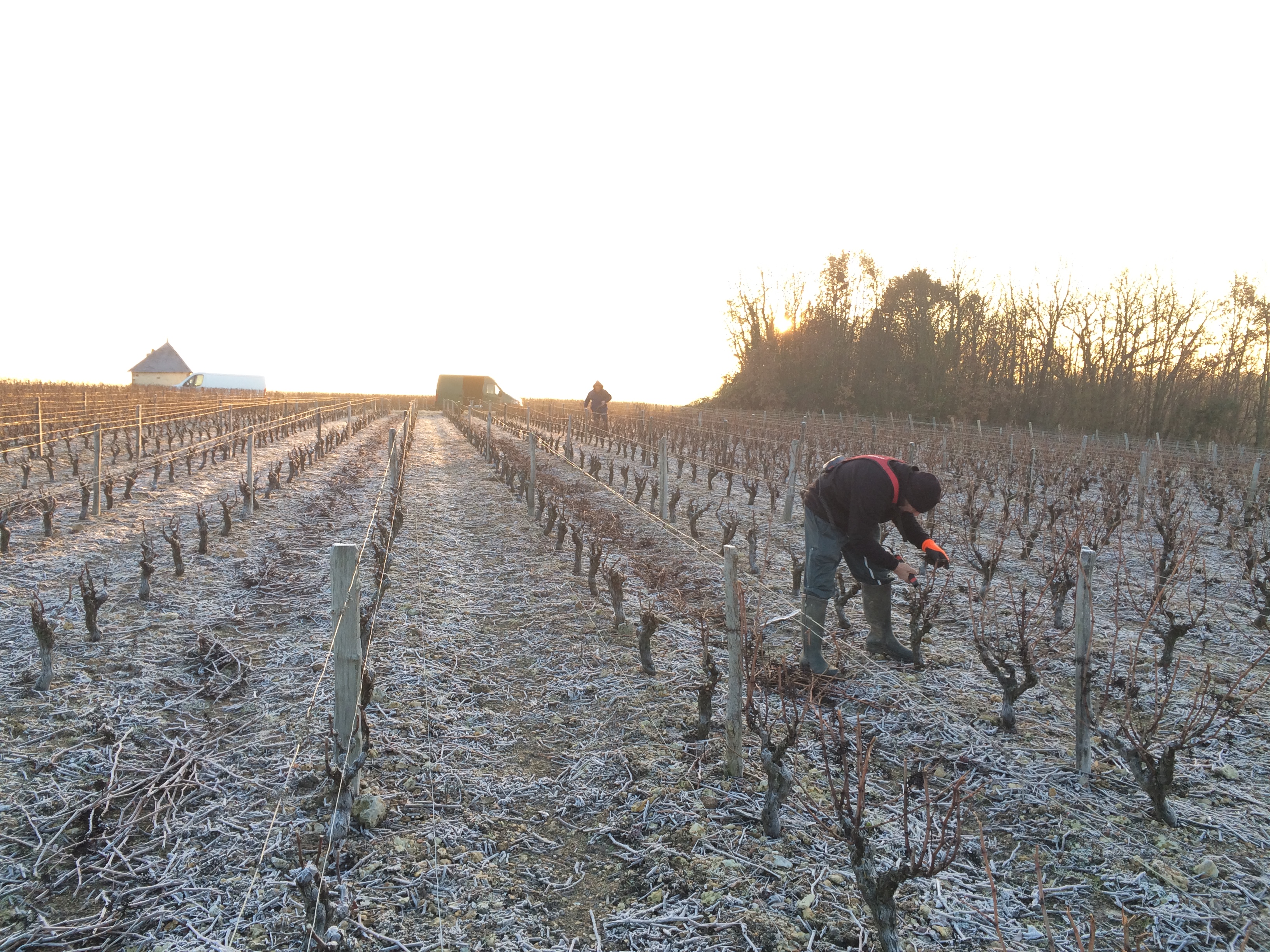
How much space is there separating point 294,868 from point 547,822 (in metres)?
0.91

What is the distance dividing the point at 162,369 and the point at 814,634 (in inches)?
2532

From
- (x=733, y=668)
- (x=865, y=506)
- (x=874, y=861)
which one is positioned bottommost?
(x=874, y=861)

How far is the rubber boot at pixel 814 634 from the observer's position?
13.5 feet

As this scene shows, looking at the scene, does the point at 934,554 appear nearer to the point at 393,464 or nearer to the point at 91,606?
the point at 91,606

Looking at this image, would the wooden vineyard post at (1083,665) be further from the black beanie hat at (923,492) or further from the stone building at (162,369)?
the stone building at (162,369)

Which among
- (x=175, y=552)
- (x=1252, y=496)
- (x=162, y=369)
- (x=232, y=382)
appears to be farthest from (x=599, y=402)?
(x=162, y=369)

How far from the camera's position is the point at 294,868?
8.23ft

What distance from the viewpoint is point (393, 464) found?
885cm

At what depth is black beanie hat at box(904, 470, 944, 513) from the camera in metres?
3.70

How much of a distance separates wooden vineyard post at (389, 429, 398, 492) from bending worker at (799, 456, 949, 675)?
18.4ft

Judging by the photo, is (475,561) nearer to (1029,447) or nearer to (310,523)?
(310,523)

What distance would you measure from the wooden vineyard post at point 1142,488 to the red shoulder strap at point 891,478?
6.76m

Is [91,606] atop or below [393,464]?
below

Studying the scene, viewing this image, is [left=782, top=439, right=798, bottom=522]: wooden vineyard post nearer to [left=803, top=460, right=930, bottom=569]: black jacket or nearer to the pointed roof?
[left=803, top=460, right=930, bottom=569]: black jacket
